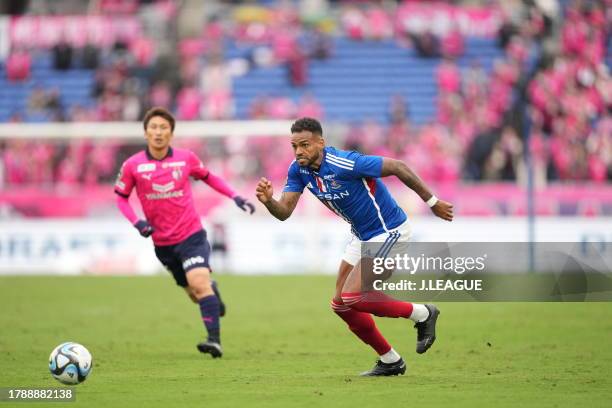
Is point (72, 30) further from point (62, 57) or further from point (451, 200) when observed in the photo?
point (451, 200)

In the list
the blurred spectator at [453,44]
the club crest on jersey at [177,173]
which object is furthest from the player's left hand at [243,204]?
the blurred spectator at [453,44]

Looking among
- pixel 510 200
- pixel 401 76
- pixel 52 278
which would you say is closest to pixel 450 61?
pixel 401 76

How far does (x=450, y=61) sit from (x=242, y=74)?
250 inches

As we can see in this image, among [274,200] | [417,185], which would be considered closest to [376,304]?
[417,185]

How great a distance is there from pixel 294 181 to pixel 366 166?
0.81 m

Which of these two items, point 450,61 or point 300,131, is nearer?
point 300,131

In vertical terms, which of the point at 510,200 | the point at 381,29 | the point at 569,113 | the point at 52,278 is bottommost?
the point at 52,278

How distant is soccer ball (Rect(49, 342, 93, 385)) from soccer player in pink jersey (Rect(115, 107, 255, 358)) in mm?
2956

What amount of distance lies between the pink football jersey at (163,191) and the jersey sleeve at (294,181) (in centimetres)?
262

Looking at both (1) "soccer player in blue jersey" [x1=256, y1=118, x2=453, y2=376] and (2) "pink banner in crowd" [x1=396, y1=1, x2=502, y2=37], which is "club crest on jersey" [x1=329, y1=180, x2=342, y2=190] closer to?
(1) "soccer player in blue jersey" [x1=256, y1=118, x2=453, y2=376]

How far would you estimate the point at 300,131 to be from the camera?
9984mm

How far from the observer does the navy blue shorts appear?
12602 mm

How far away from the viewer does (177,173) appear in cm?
1278

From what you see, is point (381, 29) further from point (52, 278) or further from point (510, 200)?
point (52, 278)
